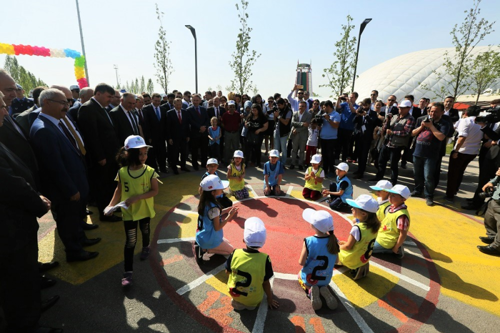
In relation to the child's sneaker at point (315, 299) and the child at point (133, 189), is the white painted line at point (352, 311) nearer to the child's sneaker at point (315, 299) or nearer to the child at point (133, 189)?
the child's sneaker at point (315, 299)

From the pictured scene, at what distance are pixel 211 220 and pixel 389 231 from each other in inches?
129

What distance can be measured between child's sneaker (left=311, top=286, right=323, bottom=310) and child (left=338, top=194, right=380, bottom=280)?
891mm

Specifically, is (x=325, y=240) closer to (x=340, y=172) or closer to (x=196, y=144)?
(x=340, y=172)

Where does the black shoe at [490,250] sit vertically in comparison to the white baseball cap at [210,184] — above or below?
below

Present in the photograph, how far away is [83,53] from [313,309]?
38506mm

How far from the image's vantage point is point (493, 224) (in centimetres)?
529

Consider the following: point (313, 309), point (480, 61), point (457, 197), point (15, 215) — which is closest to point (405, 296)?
point (313, 309)

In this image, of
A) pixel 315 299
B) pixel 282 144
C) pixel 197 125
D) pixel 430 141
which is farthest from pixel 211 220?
pixel 282 144

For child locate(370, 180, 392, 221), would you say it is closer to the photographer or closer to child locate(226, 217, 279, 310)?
the photographer

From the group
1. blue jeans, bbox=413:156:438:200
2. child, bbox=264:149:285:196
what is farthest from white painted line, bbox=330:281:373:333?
blue jeans, bbox=413:156:438:200

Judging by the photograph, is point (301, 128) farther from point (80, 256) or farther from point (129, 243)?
point (80, 256)

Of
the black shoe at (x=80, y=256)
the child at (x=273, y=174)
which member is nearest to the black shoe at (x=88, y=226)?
the black shoe at (x=80, y=256)

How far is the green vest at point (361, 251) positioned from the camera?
3877mm

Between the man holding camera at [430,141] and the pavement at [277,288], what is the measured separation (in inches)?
68.9
